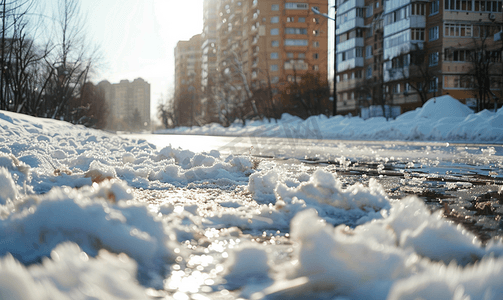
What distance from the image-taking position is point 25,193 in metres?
3.18

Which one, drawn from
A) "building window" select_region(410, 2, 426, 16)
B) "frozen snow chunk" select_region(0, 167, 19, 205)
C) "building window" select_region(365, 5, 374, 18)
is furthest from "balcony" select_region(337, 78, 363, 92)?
"frozen snow chunk" select_region(0, 167, 19, 205)

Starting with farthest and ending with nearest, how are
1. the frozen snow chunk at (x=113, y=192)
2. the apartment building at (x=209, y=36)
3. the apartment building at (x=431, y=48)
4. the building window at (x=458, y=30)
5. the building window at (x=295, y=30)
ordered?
1. the apartment building at (x=209, y=36)
2. the building window at (x=295, y=30)
3. the building window at (x=458, y=30)
4. the apartment building at (x=431, y=48)
5. the frozen snow chunk at (x=113, y=192)

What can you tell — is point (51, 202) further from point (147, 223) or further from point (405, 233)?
point (405, 233)

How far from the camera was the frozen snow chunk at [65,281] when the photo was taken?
999mm

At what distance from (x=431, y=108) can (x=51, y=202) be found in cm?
2159

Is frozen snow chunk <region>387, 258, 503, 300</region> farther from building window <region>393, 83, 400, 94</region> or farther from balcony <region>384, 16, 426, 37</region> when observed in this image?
building window <region>393, 83, 400, 94</region>

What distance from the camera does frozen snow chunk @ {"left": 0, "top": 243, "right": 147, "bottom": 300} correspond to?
999 millimetres

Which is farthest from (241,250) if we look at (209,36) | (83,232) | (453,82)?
(209,36)

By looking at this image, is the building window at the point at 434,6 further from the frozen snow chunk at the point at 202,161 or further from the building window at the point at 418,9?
the frozen snow chunk at the point at 202,161

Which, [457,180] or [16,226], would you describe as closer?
A: [16,226]

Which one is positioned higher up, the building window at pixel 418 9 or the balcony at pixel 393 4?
the balcony at pixel 393 4

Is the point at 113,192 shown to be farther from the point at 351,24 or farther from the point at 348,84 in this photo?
the point at 348,84

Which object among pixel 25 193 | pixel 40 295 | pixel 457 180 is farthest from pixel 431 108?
pixel 40 295

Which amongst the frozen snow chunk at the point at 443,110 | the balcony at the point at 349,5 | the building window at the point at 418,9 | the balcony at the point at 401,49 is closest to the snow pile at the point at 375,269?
the frozen snow chunk at the point at 443,110
